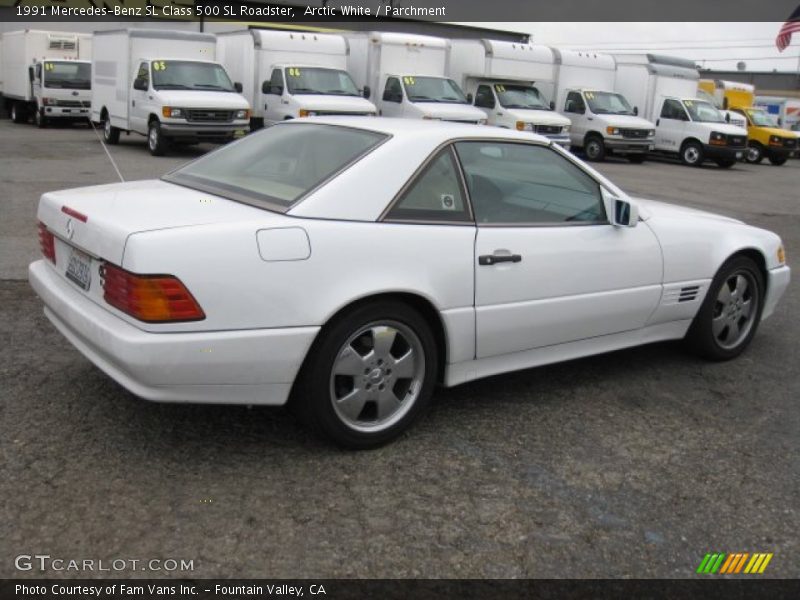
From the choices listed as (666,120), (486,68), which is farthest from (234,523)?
(666,120)

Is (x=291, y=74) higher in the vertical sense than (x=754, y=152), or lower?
higher

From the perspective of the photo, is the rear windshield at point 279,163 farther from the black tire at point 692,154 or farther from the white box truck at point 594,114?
the black tire at point 692,154

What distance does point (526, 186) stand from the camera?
14.0 ft

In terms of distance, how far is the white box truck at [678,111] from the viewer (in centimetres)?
2391

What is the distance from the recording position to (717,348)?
199 inches

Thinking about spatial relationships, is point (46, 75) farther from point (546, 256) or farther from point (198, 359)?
point (198, 359)

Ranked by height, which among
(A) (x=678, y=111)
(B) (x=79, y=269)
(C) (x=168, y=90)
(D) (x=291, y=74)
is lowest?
(B) (x=79, y=269)

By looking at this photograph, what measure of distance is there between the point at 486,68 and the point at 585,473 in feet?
63.9

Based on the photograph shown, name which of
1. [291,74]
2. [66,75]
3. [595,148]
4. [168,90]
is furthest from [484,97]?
[66,75]

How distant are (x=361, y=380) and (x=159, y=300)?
36.5 inches

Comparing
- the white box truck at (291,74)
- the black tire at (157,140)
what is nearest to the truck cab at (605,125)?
the white box truck at (291,74)

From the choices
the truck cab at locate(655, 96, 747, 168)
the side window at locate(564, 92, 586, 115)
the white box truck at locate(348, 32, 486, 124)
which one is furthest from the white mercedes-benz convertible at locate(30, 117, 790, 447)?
the truck cab at locate(655, 96, 747, 168)

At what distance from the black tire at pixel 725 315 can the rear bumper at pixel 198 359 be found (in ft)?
8.80
